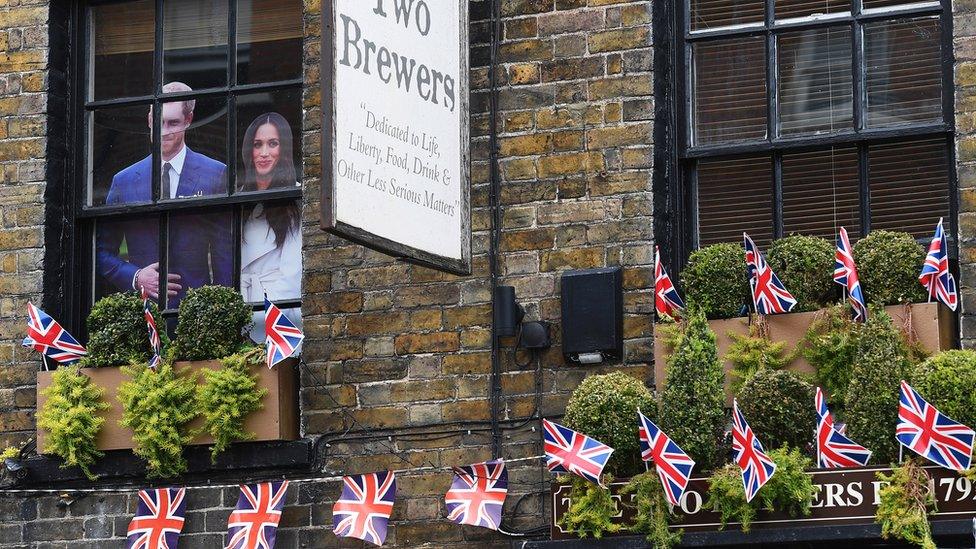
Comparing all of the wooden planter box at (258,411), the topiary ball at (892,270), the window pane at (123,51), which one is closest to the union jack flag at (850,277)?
the topiary ball at (892,270)

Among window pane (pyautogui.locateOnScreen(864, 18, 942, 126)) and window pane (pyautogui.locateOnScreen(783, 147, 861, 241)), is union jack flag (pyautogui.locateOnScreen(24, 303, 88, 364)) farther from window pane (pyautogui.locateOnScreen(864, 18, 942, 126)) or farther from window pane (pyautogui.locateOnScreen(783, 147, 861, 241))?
window pane (pyautogui.locateOnScreen(864, 18, 942, 126))

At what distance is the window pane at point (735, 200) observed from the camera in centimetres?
909

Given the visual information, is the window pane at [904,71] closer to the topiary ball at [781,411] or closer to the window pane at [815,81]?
the window pane at [815,81]

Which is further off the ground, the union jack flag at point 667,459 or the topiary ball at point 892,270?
the topiary ball at point 892,270

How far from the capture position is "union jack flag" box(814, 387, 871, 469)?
795cm

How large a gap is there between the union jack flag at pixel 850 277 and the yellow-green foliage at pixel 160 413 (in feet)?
10.0

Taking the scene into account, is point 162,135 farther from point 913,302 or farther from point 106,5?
point 913,302

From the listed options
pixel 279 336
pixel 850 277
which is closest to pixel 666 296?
pixel 850 277

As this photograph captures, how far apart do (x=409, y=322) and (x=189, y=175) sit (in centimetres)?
157

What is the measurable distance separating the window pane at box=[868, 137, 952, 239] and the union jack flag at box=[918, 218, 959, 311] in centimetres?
44

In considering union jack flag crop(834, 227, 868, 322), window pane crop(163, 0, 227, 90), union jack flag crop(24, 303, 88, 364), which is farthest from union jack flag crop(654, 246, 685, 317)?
union jack flag crop(24, 303, 88, 364)

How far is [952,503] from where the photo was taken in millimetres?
7727

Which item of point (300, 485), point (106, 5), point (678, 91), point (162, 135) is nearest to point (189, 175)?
point (162, 135)

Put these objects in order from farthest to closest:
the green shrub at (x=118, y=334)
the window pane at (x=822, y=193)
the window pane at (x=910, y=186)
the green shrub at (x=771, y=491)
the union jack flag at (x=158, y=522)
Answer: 1. the green shrub at (x=118, y=334)
2. the union jack flag at (x=158, y=522)
3. the window pane at (x=822, y=193)
4. the window pane at (x=910, y=186)
5. the green shrub at (x=771, y=491)
